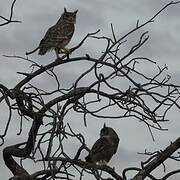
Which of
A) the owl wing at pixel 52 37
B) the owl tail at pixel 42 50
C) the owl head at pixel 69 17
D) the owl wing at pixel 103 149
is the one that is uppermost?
the owl head at pixel 69 17

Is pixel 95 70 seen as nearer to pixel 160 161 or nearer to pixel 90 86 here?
pixel 90 86

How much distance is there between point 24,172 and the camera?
6.01m

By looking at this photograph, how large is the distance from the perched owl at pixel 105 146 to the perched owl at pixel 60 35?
1.52m

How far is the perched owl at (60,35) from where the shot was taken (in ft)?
25.7

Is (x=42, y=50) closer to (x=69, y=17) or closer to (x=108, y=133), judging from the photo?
(x=69, y=17)

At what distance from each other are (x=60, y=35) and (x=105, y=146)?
5.61ft

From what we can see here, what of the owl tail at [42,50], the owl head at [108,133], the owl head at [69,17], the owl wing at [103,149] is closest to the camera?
the owl tail at [42,50]

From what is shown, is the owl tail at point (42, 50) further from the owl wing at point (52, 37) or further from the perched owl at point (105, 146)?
the perched owl at point (105, 146)

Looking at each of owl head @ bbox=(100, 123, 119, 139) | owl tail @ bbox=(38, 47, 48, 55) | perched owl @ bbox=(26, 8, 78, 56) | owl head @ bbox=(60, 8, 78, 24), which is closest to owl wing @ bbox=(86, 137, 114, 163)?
owl head @ bbox=(100, 123, 119, 139)

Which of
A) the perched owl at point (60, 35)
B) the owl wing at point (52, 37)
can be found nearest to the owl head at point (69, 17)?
the perched owl at point (60, 35)

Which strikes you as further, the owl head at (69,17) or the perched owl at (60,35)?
the owl head at (69,17)

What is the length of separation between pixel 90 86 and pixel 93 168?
2.94 feet

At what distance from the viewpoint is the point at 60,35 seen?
28.4 feet

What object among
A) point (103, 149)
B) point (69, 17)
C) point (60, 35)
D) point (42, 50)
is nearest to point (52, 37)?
point (60, 35)
